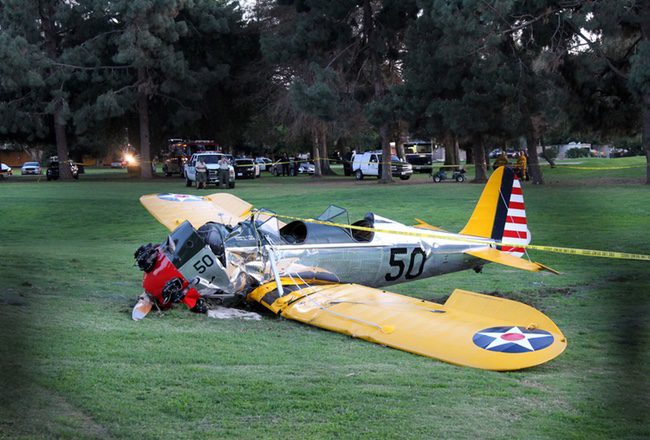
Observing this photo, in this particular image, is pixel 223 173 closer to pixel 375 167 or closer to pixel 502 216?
pixel 375 167

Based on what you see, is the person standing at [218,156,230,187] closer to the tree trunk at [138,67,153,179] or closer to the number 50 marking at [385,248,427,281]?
the tree trunk at [138,67,153,179]

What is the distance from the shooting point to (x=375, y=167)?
49.7 metres

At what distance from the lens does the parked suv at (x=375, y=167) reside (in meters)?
48.6

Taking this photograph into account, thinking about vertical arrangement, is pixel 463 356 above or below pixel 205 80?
below

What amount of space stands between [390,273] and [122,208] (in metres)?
18.0

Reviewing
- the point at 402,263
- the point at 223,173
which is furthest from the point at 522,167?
the point at 402,263

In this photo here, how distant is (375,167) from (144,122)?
16.5m

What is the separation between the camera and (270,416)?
531cm

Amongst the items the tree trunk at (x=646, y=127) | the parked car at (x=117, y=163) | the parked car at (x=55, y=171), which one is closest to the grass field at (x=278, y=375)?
the tree trunk at (x=646, y=127)

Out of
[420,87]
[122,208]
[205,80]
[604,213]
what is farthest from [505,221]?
[205,80]

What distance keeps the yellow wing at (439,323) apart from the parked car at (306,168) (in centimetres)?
5673

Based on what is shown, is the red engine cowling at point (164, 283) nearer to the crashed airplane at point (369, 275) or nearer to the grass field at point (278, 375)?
the crashed airplane at point (369, 275)

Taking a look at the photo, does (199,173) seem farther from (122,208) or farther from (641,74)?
(641,74)

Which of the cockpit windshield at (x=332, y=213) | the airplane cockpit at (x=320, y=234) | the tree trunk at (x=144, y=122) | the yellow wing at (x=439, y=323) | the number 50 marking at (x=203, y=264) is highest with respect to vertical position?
the tree trunk at (x=144, y=122)
